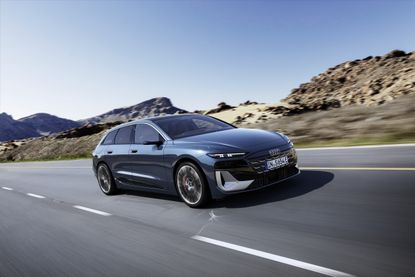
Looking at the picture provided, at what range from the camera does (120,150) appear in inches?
347

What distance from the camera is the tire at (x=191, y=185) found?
6.53 meters

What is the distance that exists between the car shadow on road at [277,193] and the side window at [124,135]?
2648 mm

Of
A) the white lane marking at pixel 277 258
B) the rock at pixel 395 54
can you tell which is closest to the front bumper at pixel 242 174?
the white lane marking at pixel 277 258

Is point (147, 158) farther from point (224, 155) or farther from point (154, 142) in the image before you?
point (224, 155)

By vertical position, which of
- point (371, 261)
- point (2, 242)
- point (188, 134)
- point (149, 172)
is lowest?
point (2, 242)

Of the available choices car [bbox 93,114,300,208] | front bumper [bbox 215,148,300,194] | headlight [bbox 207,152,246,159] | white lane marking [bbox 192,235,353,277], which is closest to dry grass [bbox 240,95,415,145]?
car [bbox 93,114,300,208]

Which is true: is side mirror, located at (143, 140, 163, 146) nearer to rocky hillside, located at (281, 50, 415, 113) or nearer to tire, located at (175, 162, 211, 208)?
tire, located at (175, 162, 211, 208)

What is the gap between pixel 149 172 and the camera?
773cm

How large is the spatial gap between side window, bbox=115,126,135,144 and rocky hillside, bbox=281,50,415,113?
53.2 m

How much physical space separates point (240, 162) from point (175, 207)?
1.62 m

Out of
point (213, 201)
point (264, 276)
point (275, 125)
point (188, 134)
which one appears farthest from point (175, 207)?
point (275, 125)

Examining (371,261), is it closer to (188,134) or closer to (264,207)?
(264,207)

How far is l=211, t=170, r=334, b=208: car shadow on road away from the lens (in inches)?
260

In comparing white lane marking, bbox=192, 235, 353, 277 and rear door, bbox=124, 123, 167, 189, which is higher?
rear door, bbox=124, 123, 167, 189
